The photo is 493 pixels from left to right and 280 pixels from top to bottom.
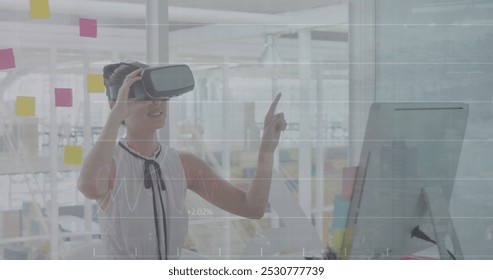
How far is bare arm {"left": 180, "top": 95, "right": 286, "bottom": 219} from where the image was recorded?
308 centimetres

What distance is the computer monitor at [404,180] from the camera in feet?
10.2

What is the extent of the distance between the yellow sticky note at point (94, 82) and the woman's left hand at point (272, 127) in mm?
661

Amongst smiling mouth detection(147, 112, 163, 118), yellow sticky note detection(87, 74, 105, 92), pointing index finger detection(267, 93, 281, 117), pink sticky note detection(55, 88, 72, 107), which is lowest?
smiling mouth detection(147, 112, 163, 118)

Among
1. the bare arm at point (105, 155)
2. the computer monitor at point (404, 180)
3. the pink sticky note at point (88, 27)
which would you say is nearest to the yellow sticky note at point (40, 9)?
the pink sticky note at point (88, 27)

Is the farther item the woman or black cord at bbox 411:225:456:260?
black cord at bbox 411:225:456:260

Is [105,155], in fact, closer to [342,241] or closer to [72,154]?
[72,154]

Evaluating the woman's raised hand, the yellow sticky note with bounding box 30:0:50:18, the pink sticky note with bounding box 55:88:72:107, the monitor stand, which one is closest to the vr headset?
the woman's raised hand

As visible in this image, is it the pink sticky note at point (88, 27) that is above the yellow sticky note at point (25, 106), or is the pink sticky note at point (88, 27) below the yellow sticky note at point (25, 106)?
above

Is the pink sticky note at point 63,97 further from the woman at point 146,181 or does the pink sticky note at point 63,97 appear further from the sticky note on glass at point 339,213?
the sticky note on glass at point 339,213

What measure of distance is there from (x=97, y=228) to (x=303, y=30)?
1.13 metres

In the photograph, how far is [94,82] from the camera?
303 centimetres

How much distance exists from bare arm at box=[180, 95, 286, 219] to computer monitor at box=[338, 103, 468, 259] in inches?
14.1

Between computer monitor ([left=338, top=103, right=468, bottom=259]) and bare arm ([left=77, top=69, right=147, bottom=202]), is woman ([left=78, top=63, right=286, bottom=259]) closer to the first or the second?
bare arm ([left=77, top=69, right=147, bottom=202])
